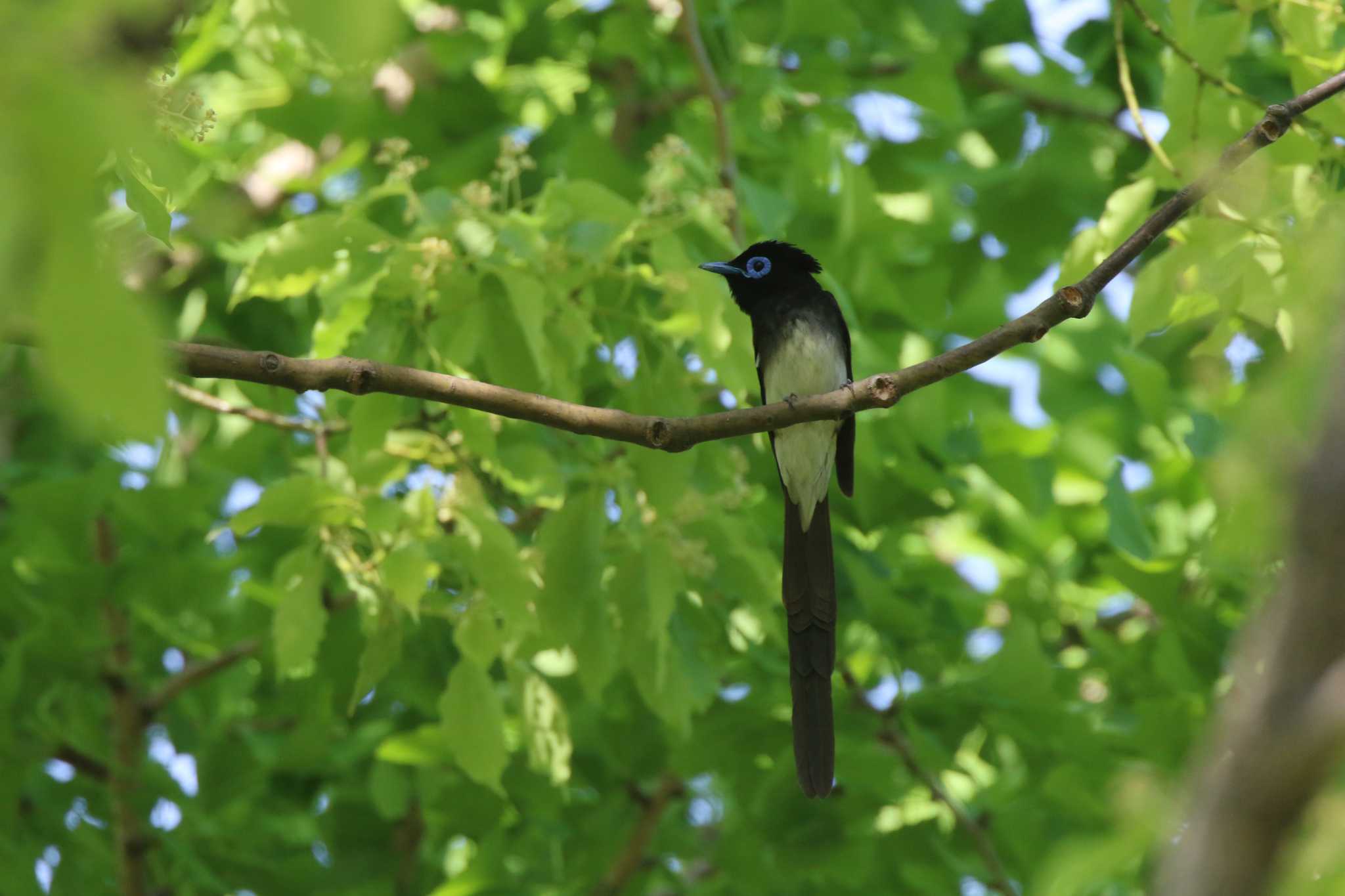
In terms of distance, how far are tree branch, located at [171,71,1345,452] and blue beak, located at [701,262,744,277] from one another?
1619 millimetres

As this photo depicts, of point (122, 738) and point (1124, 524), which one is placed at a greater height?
point (1124, 524)

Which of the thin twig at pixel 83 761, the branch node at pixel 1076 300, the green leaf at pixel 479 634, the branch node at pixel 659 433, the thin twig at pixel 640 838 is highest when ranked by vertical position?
the branch node at pixel 1076 300

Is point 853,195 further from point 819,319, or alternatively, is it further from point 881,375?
point 881,375

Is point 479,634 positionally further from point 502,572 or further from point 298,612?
point 298,612

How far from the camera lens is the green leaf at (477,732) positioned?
3.66 m

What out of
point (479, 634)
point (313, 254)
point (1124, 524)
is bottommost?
point (1124, 524)

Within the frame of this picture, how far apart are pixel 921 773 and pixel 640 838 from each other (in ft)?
3.76

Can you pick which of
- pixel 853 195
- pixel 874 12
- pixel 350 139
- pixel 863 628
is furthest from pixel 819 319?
pixel 350 139

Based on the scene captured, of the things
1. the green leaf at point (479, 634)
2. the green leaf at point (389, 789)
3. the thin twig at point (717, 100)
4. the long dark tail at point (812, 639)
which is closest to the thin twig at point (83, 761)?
the green leaf at point (389, 789)

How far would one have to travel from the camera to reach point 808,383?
5496mm

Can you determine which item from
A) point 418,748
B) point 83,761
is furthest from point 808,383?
point 83,761

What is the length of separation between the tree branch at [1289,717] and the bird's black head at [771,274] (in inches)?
184

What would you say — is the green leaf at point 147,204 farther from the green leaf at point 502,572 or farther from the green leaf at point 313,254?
the green leaf at point 502,572

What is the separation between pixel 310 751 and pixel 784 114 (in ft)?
11.2
